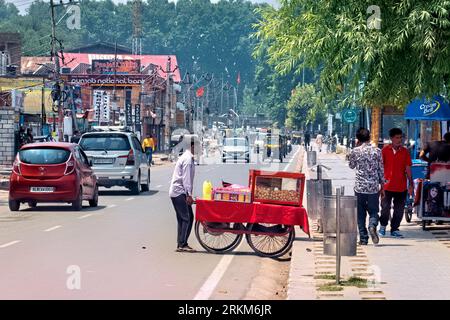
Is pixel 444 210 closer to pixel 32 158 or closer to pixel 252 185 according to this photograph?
pixel 252 185

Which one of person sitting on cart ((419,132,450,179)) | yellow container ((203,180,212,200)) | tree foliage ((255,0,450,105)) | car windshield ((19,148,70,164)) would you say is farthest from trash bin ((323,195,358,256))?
car windshield ((19,148,70,164))

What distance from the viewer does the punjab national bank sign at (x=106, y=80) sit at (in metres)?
108

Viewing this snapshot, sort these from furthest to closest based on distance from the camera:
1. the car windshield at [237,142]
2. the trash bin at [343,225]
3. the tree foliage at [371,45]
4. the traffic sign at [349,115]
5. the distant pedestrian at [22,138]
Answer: the car windshield at [237,142], the distant pedestrian at [22,138], the traffic sign at [349,115], the tree foliage at [371,45], the trash bin at [343,225]

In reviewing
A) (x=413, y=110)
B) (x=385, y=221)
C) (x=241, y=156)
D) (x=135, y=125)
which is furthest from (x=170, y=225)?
(x=135, y=125)

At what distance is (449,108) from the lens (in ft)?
88.9

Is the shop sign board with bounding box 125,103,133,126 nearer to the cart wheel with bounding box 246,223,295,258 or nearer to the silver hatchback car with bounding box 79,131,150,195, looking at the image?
the silver hatchback car with bounding box 79,131,150,195

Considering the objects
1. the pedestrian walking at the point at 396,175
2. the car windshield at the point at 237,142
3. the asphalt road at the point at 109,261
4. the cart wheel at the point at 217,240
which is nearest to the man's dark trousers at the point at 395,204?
the pedestrian walking at the point at 396,175

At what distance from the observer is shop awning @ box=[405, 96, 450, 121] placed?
85.9 feet

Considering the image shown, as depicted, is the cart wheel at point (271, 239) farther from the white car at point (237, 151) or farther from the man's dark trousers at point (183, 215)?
the white car at point (237, 151)

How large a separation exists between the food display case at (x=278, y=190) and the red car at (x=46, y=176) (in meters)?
10.3

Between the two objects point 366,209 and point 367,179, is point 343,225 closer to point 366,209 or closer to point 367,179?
point 367,179

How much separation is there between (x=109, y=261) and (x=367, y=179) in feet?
14.9

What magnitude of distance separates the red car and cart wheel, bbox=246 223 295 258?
984cm

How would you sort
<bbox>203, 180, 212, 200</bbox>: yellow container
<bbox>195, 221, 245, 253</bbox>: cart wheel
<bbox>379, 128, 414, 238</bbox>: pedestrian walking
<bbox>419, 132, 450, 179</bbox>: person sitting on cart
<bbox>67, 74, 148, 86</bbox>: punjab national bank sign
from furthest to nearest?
<bbox>67, 74, 148, 86</bbox>: punjab national bank sign → <bbox>419, 132, 450, 179</bbox>: person sitting on cart → <bbox>379, 128, 414, 238</bbox>: pedestrian walking → <bbox>195, 221, 245, 253</bbox>: cart wheel → <bbox>203, 180, 212, 200</bbox>: yellow container
